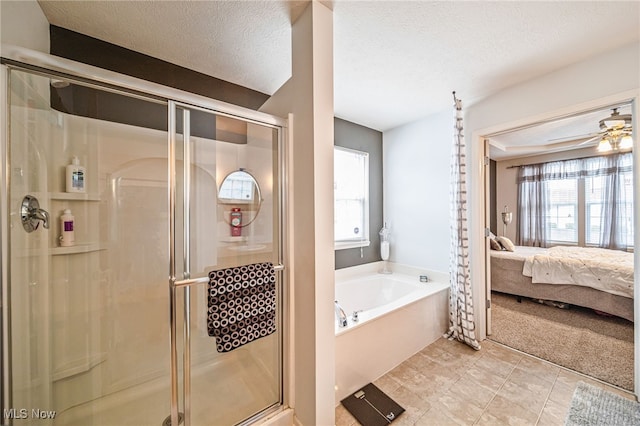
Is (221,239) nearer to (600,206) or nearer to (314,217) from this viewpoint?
(314,217)

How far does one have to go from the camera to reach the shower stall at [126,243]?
3.59 ft

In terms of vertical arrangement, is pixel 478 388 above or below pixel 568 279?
below

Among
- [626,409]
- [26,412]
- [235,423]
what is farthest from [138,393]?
[626,409]

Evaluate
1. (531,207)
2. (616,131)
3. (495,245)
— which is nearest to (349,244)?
(495,245)

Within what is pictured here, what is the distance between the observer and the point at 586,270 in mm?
2939

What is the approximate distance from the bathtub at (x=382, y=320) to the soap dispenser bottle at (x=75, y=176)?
190 centimetres

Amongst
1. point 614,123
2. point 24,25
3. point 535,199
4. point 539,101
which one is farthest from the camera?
point 535,199

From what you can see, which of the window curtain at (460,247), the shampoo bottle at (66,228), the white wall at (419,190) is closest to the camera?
the shampoo bottle at (66,228)

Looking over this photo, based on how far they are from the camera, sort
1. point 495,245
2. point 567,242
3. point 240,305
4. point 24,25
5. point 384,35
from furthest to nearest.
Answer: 1. point 567,242
2. point 495,245
3. point 384,35
4. point 240,305
5. point 24,25

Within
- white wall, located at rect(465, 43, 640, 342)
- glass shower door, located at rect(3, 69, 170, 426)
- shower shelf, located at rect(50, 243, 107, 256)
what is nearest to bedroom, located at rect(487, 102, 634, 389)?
white wall, located at rect(465, 43, 640, 342)

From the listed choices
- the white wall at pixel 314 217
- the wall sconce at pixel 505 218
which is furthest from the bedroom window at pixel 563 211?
the white wall at pixel 314 217

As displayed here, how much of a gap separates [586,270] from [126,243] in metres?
4.88

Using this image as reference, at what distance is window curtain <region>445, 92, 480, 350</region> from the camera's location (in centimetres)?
233

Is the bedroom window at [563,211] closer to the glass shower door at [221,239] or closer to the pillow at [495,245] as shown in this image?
the pillow at [495,245]
